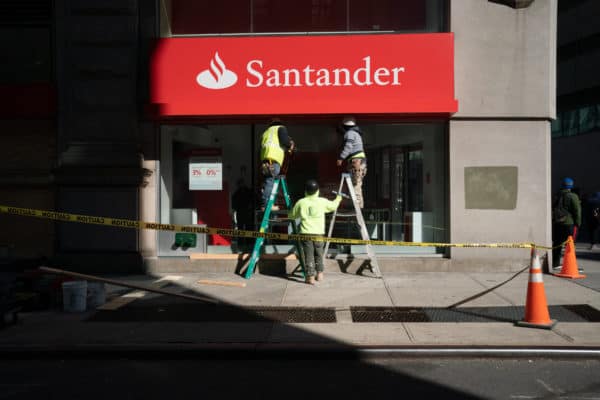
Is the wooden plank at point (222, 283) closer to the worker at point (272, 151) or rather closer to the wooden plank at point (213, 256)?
the wooden plank at point (213, 256)

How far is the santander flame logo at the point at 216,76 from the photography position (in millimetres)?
10336

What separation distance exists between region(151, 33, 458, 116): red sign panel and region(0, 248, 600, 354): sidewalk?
9.55 feet

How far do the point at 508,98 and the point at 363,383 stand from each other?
695cm

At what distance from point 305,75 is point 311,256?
3.12m

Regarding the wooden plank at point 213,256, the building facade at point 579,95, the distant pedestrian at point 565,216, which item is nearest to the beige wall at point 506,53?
the distant pedestrian at point 565,216

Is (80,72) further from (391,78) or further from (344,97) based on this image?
(391,78)

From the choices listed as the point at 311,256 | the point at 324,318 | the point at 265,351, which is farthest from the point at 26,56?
the point at 265,351

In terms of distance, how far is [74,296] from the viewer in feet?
25.0

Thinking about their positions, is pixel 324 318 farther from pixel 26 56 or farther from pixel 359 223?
pixel 26 56

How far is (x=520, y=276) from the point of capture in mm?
10180

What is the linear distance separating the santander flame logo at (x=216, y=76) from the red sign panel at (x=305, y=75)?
17mm

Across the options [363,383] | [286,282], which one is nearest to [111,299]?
[286,282]

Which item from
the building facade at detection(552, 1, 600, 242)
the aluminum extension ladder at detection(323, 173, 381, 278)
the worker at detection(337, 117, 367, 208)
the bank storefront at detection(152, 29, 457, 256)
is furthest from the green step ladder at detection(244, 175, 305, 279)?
the building facade at detection(552, 1, 600, 242)

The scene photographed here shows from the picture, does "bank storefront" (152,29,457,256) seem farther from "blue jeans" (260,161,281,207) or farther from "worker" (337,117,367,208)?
"blue jeans" (260,161,281,207)
